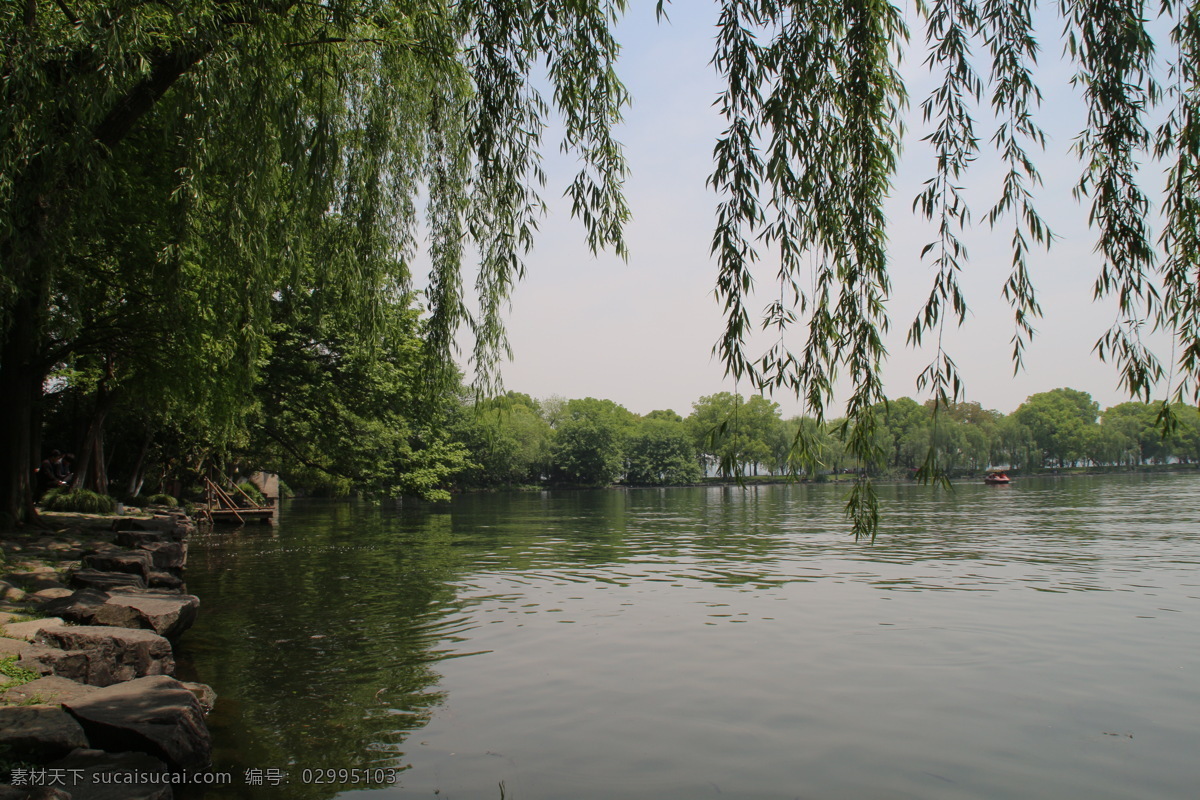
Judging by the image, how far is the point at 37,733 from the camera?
4.37 metres

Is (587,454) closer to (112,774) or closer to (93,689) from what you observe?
(93,689)

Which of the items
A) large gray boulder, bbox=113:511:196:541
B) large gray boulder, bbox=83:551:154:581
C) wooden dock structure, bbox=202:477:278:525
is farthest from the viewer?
wooden dock structure, bbox=202:477:278:525

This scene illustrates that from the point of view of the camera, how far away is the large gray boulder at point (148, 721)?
4770mm

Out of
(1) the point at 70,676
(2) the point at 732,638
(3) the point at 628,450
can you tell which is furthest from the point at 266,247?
(3) the point at 628,450

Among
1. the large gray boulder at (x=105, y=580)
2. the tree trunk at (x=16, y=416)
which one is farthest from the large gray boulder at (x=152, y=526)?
the large gray boulder at (x=105, y=580)

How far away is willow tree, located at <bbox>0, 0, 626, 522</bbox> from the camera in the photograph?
6613mm

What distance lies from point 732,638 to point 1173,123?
7.34 m

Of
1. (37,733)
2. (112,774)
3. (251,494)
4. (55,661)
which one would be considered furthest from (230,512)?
(112,774)

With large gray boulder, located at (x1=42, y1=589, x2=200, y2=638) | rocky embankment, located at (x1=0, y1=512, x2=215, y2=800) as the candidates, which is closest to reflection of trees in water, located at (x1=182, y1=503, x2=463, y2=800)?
rocky embankment, located at (x1=0, y1=512, x2=215, y2=800)

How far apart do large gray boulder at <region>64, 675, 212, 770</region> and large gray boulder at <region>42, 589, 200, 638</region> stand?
2.36 m

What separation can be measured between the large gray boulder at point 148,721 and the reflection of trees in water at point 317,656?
350 millimetres

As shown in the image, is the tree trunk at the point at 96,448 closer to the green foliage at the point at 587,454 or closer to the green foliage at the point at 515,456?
the green foliage at the point at 515,456

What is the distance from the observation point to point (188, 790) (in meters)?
4.98

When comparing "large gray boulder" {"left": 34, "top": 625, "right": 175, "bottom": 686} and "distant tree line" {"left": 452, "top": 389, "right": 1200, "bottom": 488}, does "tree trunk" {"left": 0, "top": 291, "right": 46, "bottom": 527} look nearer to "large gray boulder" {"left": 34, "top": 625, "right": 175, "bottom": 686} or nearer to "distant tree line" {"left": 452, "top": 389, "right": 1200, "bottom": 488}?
"large gray boulder" {"left": 34, "top": 625, "right": 175, "bottom": 686}
